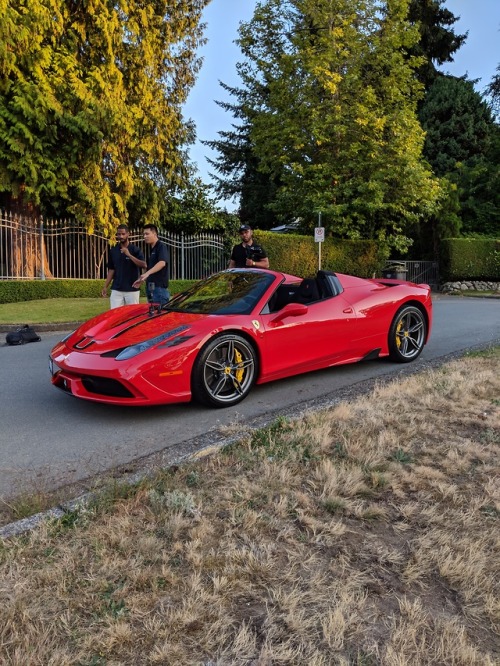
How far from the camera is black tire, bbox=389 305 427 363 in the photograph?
5.82 m

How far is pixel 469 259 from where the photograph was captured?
2402cm

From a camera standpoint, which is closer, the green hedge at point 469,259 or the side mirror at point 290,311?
the side mirror at point 290,311

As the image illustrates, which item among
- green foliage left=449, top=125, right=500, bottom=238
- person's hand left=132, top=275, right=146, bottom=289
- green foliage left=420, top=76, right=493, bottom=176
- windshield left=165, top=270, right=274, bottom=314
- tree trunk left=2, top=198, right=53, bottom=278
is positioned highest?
green foliage left=420, top=76, right=493, bottom=176

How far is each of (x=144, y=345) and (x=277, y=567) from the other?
2.28 meters

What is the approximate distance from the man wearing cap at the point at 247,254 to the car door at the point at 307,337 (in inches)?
89.5

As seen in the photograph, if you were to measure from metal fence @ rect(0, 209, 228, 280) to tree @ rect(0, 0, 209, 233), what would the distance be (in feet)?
2.22

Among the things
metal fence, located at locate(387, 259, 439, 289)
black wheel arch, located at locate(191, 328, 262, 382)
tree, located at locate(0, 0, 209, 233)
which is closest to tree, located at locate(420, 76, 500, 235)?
metal fence, located at locate(387, 259, 439, 289)

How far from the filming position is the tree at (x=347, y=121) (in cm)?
1856

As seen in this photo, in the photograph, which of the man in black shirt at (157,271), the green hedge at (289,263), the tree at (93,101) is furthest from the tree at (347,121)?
the man in black shirt at (157,271)

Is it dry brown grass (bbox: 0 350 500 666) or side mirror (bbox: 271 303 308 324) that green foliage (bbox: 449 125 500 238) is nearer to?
side mirror (bbox: 271 303 308 324)

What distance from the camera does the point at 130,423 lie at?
3949 millimetres

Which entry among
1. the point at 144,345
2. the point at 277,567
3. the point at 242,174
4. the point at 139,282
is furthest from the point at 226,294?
the point at 242,174

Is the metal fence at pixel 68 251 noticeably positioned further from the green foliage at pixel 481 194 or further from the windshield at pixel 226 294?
the green foliage at pixel 481 194

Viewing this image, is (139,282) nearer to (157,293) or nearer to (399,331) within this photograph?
(157,293)
